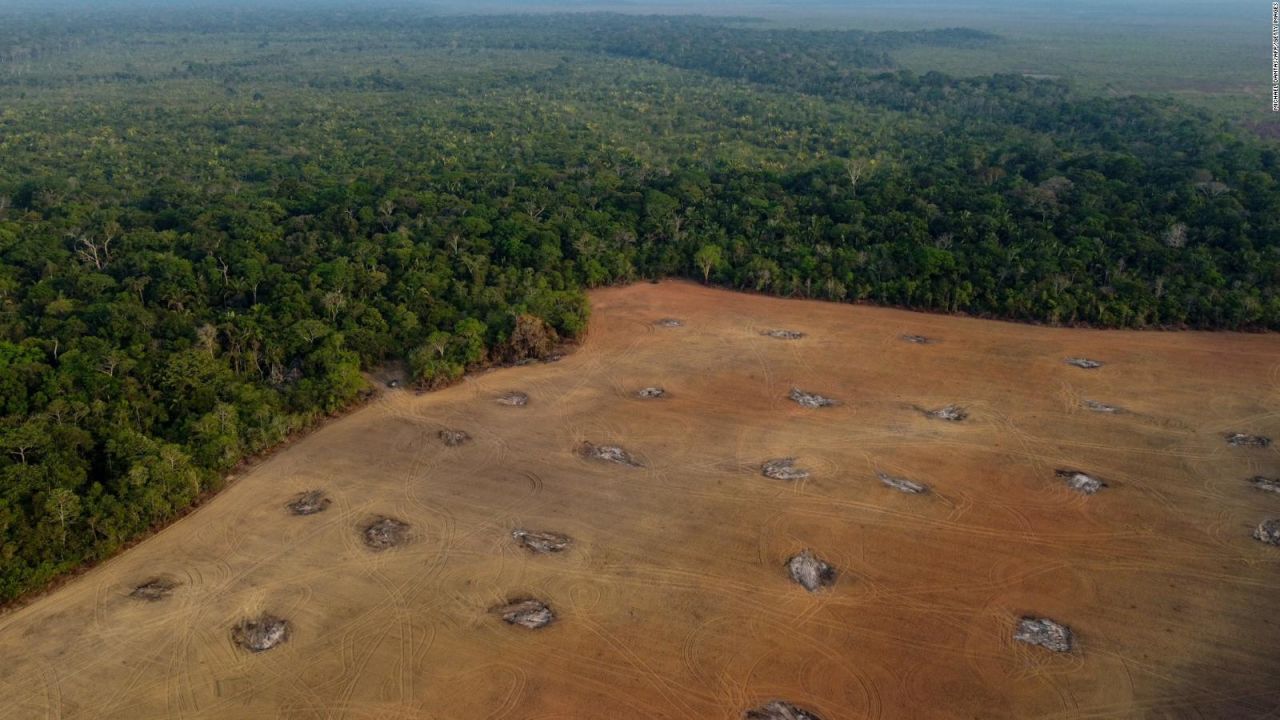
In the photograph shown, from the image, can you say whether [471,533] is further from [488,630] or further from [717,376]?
[717,376]

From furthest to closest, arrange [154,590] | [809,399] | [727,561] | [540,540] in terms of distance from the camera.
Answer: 1. [809,399]
2. [540,540]
3. [727,561]
4. [154,590]

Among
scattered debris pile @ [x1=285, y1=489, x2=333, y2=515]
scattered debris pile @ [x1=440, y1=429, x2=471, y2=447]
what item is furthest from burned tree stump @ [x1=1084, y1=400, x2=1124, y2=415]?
scattered debris pile @ [x1=285, y1=489, x2=333, y2=515]

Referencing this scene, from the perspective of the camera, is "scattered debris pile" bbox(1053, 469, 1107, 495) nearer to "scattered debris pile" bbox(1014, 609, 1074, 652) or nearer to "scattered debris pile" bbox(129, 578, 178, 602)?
"scattered debris pile" bbox(1014, 609, 1074, 652)

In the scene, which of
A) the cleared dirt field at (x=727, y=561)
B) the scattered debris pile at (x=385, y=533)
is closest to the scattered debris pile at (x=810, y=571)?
the cleared dirt field at (x=727, y=561)

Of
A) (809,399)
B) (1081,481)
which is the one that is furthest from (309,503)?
(1081,481)

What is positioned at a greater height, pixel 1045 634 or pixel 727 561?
pixel 727 561

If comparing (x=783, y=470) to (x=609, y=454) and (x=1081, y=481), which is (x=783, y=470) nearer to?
(x=609, y=454)

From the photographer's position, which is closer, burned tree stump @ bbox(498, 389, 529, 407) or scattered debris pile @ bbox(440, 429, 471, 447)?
scattered debris pile @ bbox(440, 429, 471, 447)

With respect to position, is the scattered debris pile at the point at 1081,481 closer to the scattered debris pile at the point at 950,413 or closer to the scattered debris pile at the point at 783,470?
the scattered debris pile at the point at 950,413
